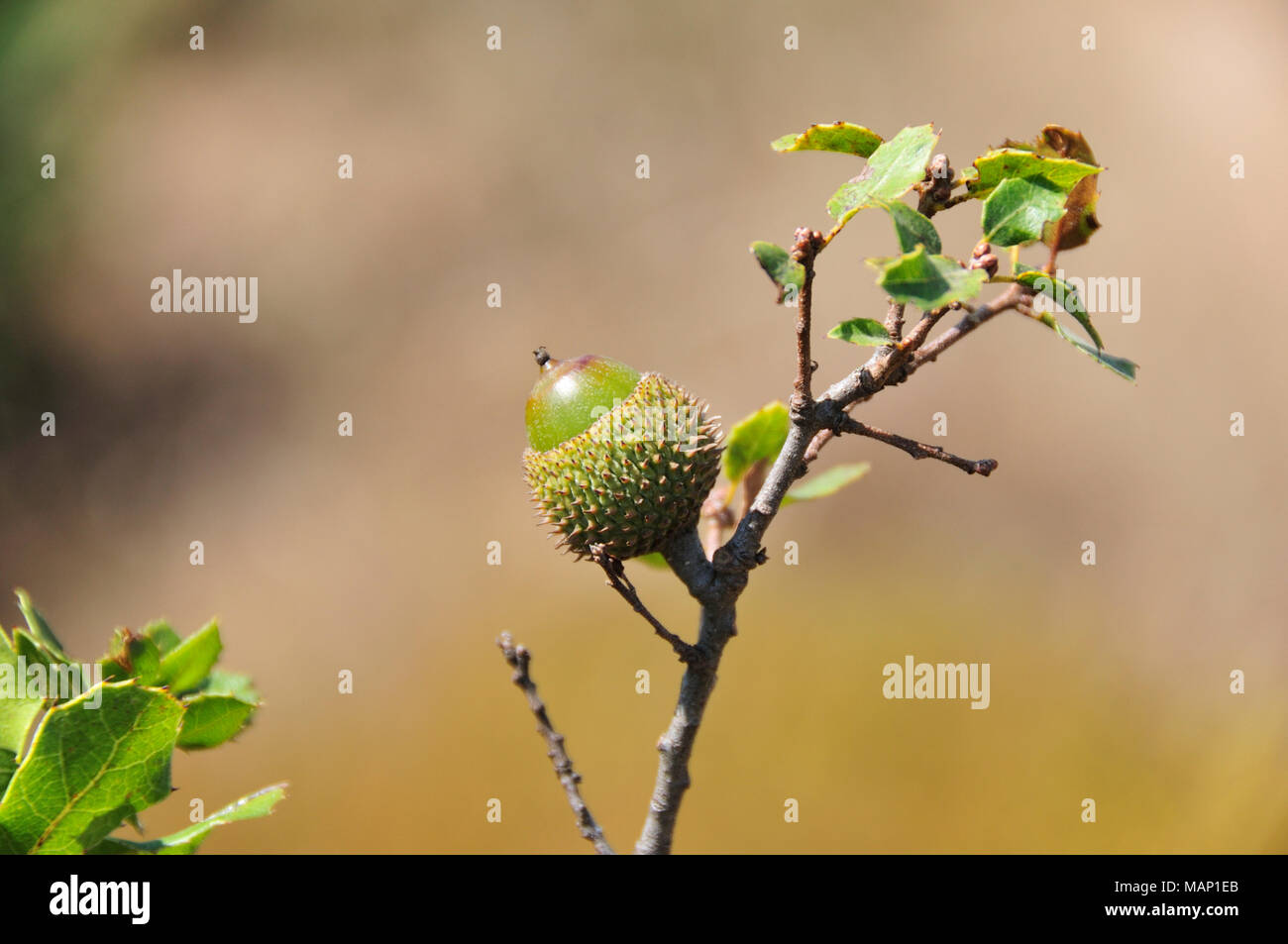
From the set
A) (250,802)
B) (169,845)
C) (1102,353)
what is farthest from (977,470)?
(169,845)

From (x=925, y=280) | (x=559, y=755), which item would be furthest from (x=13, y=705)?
(x=925, y=280)

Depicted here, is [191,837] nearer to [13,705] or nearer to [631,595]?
[13,705]

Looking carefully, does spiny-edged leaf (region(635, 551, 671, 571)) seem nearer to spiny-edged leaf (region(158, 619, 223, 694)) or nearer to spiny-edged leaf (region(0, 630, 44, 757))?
spiny-edged leaf (region(158, 619, 223, 694))

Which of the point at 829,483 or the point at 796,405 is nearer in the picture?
the point at 796,405

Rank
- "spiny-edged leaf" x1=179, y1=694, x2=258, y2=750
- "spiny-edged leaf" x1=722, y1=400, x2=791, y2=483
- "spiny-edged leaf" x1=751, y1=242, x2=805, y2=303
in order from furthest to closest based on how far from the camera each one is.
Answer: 1. "spiny-edged leaf" x1=722, y1=400, x2=791, y2=483
2. "spiny-edged leaf" x1=179, y1=694, x2=258, y2=750
3. "spiny-edged leaf" x1=751, y1=242, x2=805, y2=303

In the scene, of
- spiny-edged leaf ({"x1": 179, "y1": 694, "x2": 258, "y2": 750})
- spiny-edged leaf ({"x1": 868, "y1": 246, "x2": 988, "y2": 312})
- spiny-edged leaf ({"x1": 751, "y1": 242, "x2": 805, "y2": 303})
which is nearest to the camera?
spiny-edged leaf ({"x1": 868, "y1": 246, "x2": 988, "y2": 312})

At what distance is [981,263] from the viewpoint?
105 cm

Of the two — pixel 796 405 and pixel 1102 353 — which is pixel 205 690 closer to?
pixel 796 405

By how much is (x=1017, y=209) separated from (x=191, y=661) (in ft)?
4.06

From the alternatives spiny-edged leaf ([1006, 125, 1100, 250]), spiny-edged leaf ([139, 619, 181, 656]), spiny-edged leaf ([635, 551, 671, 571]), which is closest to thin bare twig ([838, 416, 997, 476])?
spiny-edged leaf ([1006, 125, 1100, 250])

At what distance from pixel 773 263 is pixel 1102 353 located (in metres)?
0.37

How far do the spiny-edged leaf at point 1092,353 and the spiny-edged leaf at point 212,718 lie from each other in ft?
3.50

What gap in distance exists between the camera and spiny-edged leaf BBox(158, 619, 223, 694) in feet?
4.52

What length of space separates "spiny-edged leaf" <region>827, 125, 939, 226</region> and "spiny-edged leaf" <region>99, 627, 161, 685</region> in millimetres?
1069
